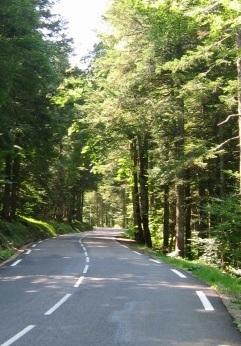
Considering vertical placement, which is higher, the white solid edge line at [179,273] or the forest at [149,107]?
the forest at [149,107]

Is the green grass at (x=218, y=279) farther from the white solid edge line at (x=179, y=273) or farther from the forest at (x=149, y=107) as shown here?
the forest at (x=149, y=107)

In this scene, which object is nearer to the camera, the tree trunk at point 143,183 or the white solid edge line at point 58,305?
the white solid edge line at point 58,305

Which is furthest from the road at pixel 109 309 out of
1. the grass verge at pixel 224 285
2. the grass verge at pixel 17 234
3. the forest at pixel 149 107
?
the grass verge at pixel 17 234

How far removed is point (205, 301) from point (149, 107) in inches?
535

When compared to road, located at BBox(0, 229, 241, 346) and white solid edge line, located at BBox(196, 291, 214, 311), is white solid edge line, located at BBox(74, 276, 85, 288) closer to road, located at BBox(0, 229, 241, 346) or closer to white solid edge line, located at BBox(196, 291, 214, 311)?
road, located at BBox(0, 229, 241, 346)

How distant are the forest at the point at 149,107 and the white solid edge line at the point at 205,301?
5934mm

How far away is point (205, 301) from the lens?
10.9m

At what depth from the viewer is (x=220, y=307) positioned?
10125mm

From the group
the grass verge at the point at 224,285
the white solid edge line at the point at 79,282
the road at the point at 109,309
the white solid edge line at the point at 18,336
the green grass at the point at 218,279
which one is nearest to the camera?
the white solid edge line at the point at 18,336

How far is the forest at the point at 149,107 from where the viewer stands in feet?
59.2

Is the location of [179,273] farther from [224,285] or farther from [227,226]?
[224,285]

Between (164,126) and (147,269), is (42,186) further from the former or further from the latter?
(147,269)

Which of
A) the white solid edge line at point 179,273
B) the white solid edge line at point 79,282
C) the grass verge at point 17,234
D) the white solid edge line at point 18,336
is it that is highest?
the grass verge at point 17,234

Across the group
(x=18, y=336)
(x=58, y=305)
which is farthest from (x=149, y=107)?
(x=18, y=336)
